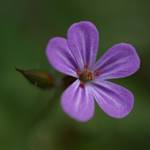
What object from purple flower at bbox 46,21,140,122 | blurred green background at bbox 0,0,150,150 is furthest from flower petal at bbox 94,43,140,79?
blurred green background at bbox 0,0,150,150

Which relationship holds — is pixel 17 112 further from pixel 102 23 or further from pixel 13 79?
pixel 102 23

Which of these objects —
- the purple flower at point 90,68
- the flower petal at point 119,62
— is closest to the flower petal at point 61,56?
the purple flower at point 90,68

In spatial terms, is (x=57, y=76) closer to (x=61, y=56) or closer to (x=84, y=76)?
(x=84, y=76)

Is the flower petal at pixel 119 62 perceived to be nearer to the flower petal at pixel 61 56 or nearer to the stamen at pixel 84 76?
the stamen at pixel 84 76

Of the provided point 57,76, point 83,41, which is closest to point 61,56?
point 83,41

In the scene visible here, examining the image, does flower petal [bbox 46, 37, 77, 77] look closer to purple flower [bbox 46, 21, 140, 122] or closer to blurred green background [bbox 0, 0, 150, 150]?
purple flower [bbox 46, 21, 140, 122]
